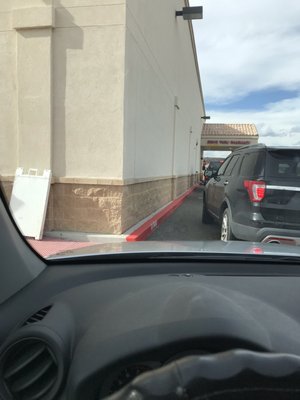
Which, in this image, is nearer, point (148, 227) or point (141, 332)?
point (141, 332)

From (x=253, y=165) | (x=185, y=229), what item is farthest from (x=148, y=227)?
(x=253, y=165)

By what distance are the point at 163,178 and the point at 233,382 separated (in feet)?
40.0

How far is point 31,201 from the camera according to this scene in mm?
7648

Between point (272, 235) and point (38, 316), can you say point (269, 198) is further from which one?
point (38, 316)

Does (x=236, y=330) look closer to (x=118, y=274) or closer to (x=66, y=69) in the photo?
(x=118, y=274)

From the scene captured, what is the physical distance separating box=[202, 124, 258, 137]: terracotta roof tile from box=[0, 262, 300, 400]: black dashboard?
119 ft

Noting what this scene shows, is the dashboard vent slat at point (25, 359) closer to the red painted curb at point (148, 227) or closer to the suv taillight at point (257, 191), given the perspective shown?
the suv taillight at point (257, 191)

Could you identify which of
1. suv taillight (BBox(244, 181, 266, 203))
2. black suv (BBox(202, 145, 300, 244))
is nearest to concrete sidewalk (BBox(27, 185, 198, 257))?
black suv (BBox(202, 145, 300, 244))

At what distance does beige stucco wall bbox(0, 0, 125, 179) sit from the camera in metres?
7.51

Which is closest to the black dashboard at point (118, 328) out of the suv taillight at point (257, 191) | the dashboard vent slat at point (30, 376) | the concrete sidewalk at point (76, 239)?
the dashboard vent slat at point (30, 376)

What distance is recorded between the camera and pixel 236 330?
1469 mm

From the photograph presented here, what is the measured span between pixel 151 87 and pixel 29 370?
9.55 m

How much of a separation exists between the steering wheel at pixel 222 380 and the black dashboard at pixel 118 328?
0.29 meters

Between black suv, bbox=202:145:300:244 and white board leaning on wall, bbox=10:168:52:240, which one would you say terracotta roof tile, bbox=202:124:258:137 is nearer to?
white board leaning on wall, bbox=10:168:52:240
